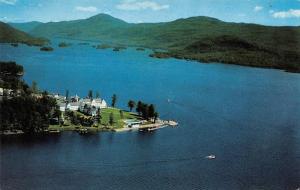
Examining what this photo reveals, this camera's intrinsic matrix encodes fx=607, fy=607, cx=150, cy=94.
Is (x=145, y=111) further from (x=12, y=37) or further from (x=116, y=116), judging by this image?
(x=12, y=37)

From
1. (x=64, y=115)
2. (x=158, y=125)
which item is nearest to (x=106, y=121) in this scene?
(x=64, y=115)

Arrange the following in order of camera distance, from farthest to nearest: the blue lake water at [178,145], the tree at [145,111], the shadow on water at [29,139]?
the tree at [145,111] < the shadow on water at [29,139] < the blue lake water at [178,145]

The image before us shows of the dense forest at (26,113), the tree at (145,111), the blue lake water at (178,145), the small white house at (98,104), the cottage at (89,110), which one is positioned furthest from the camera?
the small white house at (98,104)

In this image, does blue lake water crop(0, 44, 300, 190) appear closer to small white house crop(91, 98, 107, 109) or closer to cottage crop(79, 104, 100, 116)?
small white house crop(91, 98, 107, 109)

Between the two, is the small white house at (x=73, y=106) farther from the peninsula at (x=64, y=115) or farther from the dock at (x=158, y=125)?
the dock at (x=158, y=125)

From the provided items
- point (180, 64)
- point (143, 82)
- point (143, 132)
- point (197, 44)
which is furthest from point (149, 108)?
point (197, 44)

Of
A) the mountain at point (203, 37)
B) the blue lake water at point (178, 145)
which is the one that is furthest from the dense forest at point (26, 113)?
the mountain at point (203, 37)
